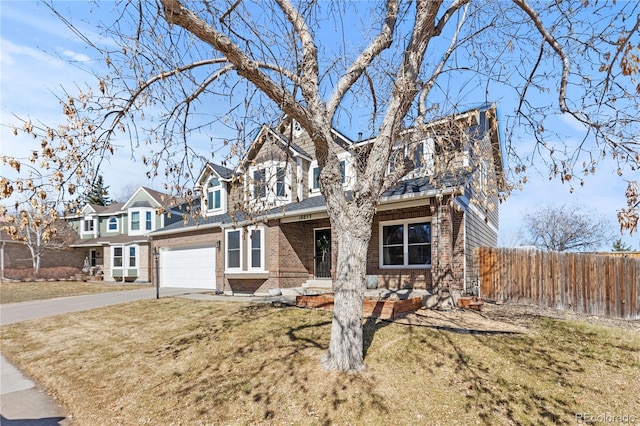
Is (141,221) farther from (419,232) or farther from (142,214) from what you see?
(419,232)

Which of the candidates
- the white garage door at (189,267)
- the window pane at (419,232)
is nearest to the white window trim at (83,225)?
the white garage door at (189,267)

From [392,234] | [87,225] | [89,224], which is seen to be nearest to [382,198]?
[392,234]

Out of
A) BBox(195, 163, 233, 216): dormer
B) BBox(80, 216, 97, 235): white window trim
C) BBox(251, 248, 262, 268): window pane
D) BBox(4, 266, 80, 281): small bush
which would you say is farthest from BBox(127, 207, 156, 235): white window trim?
BBox(251, 248, 262, 268): window pane

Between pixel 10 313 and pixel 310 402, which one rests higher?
pixel 310 402

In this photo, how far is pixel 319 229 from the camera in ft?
50.0

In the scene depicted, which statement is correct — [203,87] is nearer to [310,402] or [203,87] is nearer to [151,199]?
[310,402]

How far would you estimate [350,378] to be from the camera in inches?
209

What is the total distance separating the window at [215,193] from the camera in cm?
1852

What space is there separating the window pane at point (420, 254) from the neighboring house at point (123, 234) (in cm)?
1691

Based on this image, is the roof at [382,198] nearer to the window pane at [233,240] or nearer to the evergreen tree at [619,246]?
the window pane at [233,240]

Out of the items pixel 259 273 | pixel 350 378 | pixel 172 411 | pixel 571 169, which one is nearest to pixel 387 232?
pixel 259 273

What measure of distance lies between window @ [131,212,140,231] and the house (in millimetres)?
7782

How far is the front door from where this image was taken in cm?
1499

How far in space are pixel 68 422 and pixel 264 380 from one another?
2.77m
